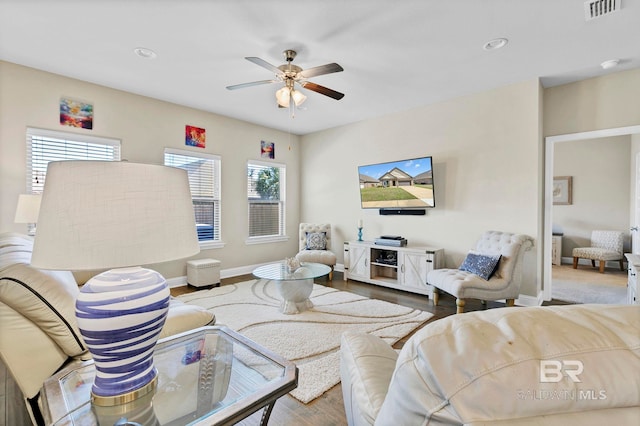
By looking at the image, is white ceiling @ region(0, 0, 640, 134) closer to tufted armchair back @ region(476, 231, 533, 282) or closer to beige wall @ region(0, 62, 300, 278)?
beige wall @ region(0, 62, 300, 278)

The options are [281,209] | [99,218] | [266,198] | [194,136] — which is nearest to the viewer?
[99,218]

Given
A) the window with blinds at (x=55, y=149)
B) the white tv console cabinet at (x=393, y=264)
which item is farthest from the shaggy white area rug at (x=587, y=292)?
the window with blinds at (x=55, y=149)

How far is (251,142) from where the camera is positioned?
5406 millimetres

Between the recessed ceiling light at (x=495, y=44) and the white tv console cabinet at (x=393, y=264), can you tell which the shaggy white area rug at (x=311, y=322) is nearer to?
the white tv console cabinet at (x=393, y=264)

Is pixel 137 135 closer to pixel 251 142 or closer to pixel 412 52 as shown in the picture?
pixel 251 142

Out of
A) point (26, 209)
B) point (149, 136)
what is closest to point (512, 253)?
point (149, 136)

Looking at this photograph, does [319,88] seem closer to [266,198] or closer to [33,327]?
[33,327]

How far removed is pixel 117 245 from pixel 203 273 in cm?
373

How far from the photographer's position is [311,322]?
305 cm

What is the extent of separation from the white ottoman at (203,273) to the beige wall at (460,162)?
7.70 feet

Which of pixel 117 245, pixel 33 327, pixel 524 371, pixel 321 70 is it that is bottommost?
pixel 33 327

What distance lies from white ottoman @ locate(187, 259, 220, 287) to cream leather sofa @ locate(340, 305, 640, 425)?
4122mm

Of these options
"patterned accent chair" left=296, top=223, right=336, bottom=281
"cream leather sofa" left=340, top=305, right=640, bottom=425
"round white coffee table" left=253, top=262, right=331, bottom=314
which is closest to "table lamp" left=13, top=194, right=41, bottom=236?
"round white coffee table" left=253, top=262, right=331, bottom=314

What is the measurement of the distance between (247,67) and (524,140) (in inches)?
135
